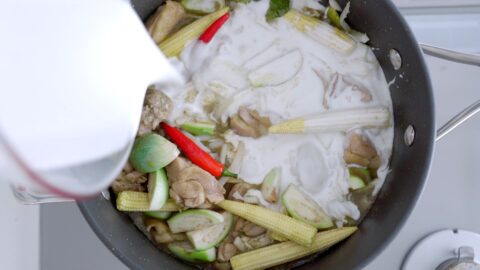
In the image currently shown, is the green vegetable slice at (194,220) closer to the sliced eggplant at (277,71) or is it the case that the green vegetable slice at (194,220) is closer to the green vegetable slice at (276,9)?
the sliced eggplant at (277,71)

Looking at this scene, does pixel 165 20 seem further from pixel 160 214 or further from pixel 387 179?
pixel 387 179

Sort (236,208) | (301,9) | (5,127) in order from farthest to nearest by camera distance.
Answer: (301,9) < (236,208) < (5,127)

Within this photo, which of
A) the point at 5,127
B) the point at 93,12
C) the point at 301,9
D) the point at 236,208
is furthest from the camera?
the point at 301,9

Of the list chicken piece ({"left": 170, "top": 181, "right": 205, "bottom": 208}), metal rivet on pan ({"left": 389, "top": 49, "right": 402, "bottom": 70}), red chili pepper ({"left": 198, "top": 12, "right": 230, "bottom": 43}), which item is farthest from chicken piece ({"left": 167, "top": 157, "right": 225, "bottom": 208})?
metal rivet on pan ({"left": 389, "top": 49, "right": 402, "bottom": 70})

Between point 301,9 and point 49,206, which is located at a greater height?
point 301,9

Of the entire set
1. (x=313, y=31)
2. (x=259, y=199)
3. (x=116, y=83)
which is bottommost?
(x=259, y=199)

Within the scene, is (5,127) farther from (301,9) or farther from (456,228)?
(456,228)

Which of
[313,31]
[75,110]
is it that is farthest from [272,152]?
[75,110]
